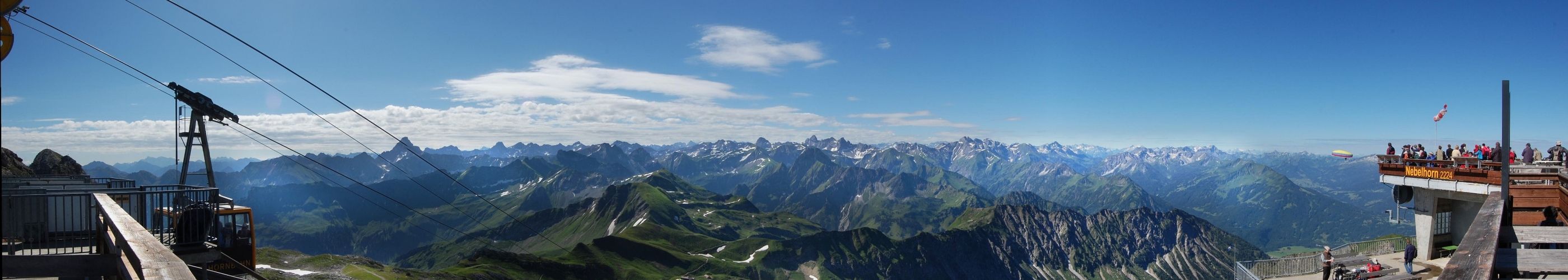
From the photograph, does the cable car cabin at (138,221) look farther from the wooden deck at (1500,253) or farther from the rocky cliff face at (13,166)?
the rocky cliff face at (13,166)

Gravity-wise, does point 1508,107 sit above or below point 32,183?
above

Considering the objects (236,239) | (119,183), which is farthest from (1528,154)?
(119,183)

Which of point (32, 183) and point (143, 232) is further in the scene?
point (32, 183)

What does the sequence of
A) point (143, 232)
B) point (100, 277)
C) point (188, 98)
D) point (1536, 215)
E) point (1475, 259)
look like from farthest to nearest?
point (188, 98) → point (1536, 215) → point (100, 277) → point (143, 232) → point (1475, 259)

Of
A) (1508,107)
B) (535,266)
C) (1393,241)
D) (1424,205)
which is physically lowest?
(535,266)

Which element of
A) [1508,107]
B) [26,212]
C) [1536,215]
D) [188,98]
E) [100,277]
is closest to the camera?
[1508,107]

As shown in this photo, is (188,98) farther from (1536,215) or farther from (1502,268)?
(1536,215)

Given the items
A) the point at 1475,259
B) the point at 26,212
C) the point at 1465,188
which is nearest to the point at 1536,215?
the point at 1465,188

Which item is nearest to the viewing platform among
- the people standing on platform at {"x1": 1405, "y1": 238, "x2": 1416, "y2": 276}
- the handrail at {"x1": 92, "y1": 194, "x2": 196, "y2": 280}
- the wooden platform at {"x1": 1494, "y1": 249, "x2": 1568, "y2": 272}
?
the wooden platform at {"x1": 1494, "y1": 249, "x2": 1568, "y2": 272}
